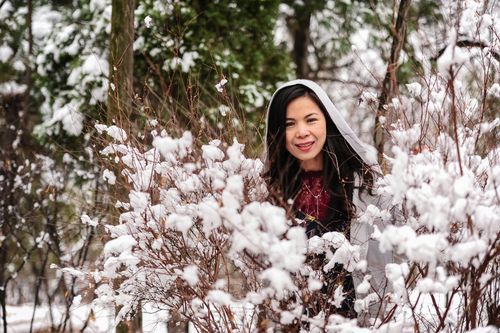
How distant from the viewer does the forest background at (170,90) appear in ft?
9.53

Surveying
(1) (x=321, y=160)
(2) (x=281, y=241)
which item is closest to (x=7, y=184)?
(1) (x=321, y=160)

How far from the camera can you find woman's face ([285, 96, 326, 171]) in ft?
9.59

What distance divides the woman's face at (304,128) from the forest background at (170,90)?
0.23 metres

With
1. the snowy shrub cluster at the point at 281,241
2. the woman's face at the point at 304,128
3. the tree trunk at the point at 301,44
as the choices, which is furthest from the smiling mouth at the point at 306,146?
the tree trunk at the point at 301,44

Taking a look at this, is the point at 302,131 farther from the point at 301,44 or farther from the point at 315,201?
the point at 301,44

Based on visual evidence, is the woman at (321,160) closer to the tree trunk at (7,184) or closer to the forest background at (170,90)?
the forest background at (170,90)

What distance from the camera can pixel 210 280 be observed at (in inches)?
101

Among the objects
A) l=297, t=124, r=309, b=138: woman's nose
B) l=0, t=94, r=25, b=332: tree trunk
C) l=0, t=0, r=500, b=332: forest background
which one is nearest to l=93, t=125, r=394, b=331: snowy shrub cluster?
l=0, t=0, r=500, b=332: forest background

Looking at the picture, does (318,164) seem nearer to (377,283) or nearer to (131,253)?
(377,283)

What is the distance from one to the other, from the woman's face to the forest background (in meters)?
0.23

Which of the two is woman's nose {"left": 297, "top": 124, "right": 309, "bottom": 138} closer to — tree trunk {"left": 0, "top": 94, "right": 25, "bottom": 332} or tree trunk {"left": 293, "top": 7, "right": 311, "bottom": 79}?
tree trunk {"left": 0, "top": 94, "right": 25, "bottom": 332}

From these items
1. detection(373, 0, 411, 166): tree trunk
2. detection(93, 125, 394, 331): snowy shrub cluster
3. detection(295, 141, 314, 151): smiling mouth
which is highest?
detection(373, 0, 411, 166): tree trunk

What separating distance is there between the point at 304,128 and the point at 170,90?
1739 mm

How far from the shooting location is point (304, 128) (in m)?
2.92
